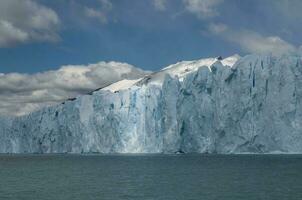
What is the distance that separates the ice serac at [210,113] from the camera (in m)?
109

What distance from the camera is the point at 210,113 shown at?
116m

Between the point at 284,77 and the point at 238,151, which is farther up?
the point at 284,77

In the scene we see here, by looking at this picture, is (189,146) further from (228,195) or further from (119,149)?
(228,195)

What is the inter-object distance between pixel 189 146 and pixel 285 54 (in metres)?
29.7

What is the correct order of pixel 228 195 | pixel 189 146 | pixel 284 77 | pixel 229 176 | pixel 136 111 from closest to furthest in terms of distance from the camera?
pixel 228 195, pixel 229 176, pixel 284 77, pixel 189 146, pixel 136 111

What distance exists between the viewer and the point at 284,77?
360ft

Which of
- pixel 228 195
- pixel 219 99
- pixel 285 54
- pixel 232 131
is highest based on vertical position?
pixel 285 54

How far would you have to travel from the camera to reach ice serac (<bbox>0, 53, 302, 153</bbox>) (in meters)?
109

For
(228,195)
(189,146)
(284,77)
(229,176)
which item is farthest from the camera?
(189,146)

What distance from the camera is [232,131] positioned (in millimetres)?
111688

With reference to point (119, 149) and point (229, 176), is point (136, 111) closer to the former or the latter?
point (119, 149)

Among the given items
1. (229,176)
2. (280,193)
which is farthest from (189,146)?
(280,193)

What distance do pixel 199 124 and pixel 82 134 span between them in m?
42.5

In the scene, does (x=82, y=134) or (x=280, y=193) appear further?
(x=82, y=134)
